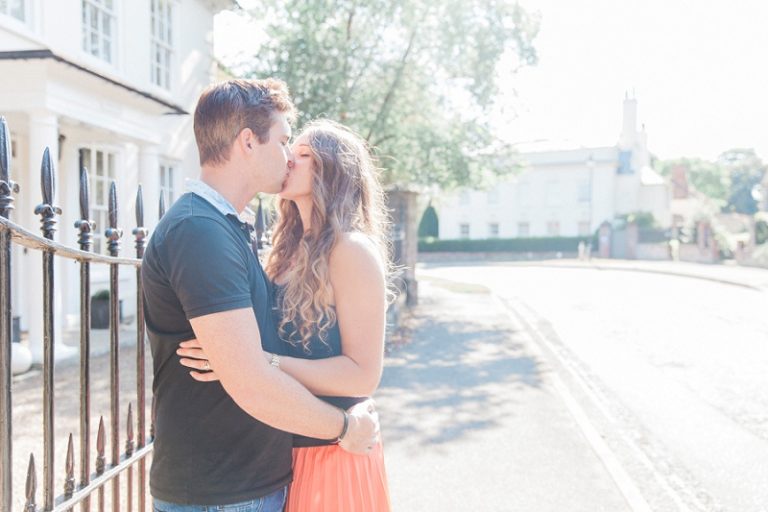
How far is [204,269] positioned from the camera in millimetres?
1586

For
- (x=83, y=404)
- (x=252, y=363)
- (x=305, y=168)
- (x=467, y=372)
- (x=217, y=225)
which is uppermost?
(x=305, y=168)

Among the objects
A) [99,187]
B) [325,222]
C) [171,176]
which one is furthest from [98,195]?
[325,222]

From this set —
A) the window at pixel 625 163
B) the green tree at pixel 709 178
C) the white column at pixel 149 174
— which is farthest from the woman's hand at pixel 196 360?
the green tree at pixel 709 178

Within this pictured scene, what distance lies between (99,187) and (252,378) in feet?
35.4

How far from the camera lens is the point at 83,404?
2074 mm

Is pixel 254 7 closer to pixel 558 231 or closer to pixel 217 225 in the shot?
pixel 217 225

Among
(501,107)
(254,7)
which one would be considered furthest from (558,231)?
(254,7)

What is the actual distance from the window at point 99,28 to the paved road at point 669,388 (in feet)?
26.5

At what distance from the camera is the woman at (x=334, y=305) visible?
1958 millimetres

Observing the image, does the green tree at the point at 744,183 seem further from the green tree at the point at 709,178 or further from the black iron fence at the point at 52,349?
the black iron fence at the point at 52,349

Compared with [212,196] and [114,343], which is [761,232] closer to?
[114,343]

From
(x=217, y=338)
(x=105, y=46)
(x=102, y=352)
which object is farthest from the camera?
(x=105, y=46)

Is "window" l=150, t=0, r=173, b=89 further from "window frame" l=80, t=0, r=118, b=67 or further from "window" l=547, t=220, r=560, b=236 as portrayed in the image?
"window" l=547, t=220, r=560, b=236

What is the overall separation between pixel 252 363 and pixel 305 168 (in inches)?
30.1
